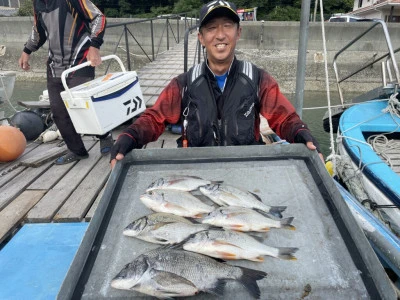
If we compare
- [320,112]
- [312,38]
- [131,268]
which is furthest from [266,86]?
[312,38]

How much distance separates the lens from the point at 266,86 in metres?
2.75

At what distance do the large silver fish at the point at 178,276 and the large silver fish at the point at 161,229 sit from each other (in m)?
0.13

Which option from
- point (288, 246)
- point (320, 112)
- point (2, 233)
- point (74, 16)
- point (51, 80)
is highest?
point (74, 16)

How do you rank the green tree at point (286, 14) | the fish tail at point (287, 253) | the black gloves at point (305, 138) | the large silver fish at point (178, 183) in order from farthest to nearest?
the green tree at point (286, 14), the black gloves at point (305, 138), the large silver fish at point (178, 183), the fish tail at point (287, 253)

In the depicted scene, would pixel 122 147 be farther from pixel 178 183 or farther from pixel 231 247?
pixel 231 247

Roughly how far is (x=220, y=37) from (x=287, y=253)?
183 cm

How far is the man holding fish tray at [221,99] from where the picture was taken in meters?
2.59

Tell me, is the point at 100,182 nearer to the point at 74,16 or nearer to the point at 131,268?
the point at 74,16

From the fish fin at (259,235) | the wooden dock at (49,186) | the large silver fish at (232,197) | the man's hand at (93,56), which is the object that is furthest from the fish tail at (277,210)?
the man's hand at (93,56)

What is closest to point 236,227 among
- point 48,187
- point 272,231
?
point 272,231

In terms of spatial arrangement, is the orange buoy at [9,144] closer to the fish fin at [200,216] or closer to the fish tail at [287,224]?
the fish fin at [200,216]

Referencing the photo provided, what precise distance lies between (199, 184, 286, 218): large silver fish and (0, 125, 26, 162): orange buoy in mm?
3865

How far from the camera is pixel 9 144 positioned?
453 centimetres

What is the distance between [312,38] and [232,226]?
1979 centimetres
